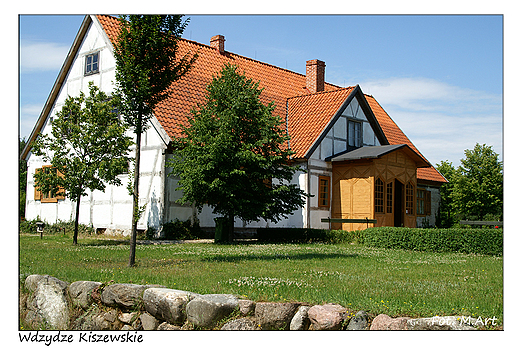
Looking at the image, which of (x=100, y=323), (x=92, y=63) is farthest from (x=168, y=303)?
(x=92, y=63)

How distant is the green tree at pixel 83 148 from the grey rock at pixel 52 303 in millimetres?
10117

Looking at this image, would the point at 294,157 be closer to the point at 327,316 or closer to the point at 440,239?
the point at 440,239

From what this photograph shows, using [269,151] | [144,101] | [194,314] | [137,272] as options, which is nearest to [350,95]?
[269,151]

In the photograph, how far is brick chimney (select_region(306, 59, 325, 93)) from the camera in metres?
33.8

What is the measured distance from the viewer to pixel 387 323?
21.8ft

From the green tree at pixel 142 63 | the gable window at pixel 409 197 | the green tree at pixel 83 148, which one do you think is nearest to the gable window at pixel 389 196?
the gable window at pixel 409 197

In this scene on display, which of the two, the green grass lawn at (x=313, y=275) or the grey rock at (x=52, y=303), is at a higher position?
the green grass lawn at (x=313, y=275)

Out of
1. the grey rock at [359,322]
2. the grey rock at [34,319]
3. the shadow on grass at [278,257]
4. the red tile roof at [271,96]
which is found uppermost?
the red tile roof at [271,96]

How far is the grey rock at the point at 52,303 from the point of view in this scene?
931 cm

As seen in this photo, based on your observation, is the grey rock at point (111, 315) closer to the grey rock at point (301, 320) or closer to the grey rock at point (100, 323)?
the grey rock at point (100, 323)

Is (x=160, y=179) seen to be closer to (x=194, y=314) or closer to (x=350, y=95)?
(x=350, y=95)

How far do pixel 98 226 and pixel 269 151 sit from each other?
9.93 metres

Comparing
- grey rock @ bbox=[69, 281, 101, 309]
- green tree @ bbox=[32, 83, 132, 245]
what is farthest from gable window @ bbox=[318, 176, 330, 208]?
grey rock @ bbox=[69, 281, 101, 309]

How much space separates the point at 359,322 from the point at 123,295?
12.8ft
